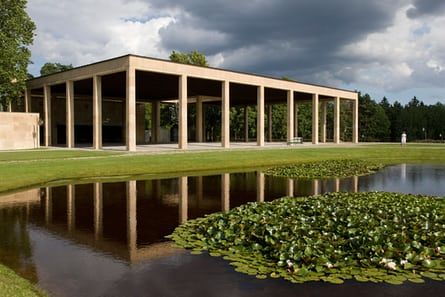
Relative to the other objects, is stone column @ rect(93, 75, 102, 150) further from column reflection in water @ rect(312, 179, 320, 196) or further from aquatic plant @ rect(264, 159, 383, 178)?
column reflection in water @ rect(312, 179, 320, 196)

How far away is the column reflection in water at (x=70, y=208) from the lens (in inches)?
438

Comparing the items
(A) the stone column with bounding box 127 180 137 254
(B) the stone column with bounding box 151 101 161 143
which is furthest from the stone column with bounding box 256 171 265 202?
(B) the stone column with bounding box 151 101 161 143

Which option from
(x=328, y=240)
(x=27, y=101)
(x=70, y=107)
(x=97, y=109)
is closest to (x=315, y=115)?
(x=97, y=109)

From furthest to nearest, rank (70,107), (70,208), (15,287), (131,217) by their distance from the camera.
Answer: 1. (70,107)
2. (70,208)
3. (131,217)
4. (15,287)

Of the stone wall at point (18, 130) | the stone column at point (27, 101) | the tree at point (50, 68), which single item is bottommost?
the stone wall at point (18, 130)

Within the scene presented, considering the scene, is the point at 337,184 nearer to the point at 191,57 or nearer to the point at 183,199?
the point at 183,199

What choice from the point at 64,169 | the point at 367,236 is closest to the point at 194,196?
the point at 367,236

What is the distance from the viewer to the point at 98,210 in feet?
42.6

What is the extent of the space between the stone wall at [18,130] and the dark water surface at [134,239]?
101ft

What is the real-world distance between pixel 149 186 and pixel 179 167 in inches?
272

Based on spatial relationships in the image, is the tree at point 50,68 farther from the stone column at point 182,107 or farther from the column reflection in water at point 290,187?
the column reflection in water at point 290,187

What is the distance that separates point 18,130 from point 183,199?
37.0m

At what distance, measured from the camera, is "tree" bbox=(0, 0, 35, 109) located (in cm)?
4300

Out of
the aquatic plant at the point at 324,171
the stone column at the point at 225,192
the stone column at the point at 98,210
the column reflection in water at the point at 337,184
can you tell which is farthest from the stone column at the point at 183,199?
the column reflection in water at the point at 337,184
